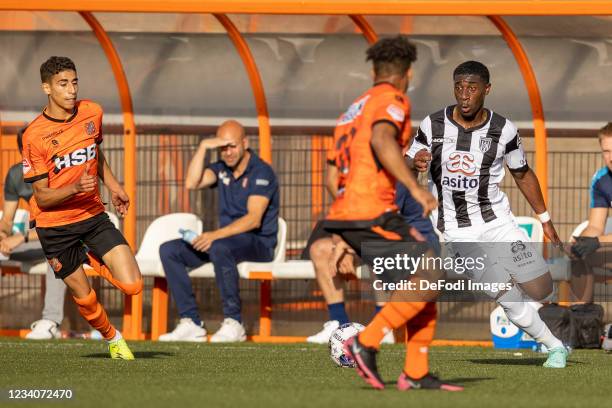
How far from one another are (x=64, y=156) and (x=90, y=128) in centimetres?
29

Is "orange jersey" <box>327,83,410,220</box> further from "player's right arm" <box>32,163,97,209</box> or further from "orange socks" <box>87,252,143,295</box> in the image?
"orange socks" <box>87,252,143,295</box>

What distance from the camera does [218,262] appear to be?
10766 mm

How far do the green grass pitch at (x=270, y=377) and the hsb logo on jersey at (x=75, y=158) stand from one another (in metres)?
1.35

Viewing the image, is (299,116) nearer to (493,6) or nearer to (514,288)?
(493,6)

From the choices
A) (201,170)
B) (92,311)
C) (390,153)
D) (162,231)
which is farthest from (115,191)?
(162,231)

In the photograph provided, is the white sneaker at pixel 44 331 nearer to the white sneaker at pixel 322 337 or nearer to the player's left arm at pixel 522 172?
the white sneaker at pixel 322 337

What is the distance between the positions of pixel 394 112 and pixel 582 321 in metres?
4.45

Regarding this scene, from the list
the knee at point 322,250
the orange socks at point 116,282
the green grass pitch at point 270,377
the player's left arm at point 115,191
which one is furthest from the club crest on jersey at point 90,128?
the knee at point 322,250

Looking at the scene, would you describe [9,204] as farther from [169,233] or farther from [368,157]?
[368,157]

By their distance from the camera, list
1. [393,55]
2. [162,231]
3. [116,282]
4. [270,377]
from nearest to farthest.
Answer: [393,55] → [270,377] → [116,282] → [162,231]

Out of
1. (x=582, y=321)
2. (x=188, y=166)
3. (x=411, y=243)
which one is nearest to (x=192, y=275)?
(x=188, y=166)

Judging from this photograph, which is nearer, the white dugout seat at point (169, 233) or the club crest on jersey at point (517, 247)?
the club crest on jersey at point (517, 247)

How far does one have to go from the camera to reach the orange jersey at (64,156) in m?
8.36

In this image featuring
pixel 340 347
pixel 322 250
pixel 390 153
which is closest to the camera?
pixel 390 153
